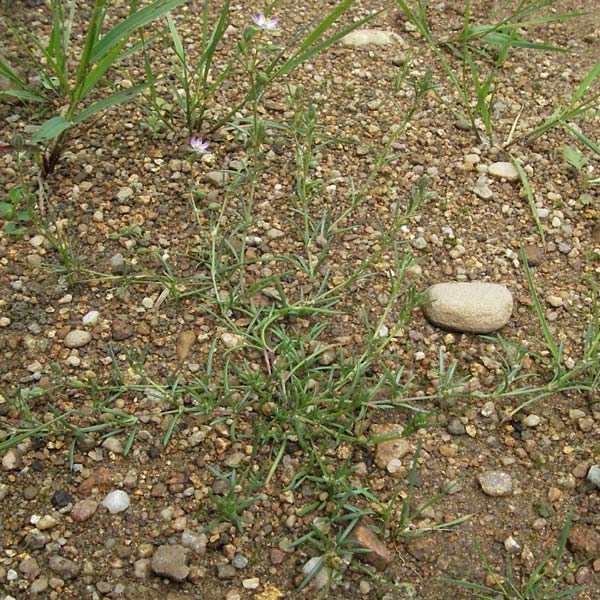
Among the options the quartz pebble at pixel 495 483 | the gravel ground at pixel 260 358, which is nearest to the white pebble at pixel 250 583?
the gravel ground at pixel 260 358

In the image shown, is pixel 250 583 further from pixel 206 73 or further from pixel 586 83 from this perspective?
pixel 586 83

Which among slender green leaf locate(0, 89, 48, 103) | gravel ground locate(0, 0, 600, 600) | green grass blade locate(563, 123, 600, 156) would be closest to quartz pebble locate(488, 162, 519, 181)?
gravel ground locate(0, 0, 600, 600)

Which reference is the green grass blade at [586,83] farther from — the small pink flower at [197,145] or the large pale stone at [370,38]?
the small pink flower at [197,145]

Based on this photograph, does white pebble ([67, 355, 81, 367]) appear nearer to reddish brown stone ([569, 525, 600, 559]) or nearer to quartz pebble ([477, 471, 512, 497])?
quartz pebble ([477, 471, 512, 497])

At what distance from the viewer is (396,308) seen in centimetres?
238

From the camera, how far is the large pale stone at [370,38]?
10.2 feet

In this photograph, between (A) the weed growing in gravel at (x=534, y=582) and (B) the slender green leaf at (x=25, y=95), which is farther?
(B) the slender green leaf at (x=25, y=95)

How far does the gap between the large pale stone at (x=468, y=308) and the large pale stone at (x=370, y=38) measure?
47.4 inches

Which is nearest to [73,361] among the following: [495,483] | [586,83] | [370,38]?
[495,483]

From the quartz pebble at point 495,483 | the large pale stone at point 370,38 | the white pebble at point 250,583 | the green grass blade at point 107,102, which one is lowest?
the white pebble at point 250,583

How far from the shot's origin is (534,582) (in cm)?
190

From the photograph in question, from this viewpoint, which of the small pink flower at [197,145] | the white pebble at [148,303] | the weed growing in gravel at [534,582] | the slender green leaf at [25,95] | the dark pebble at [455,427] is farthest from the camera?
the slender green leaf at [25,95]

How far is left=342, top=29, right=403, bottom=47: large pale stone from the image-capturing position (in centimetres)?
312

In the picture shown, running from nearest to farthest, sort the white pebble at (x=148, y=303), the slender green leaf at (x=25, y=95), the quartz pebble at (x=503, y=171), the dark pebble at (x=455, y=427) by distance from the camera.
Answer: the dark pebble at (x=455, y=427), the white pebble at (x=148, y=303), the slender green leaf at (x=25, y=95), the quartz pebble at (x=503, y=171)
